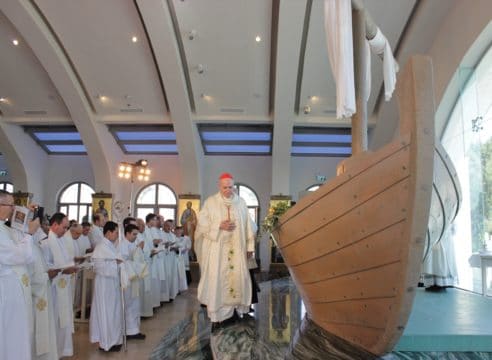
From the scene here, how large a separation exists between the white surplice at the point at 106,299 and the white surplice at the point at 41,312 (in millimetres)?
950

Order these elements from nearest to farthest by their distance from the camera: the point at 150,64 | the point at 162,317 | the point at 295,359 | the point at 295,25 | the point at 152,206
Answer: the point at 295,359
the point at 162,317
the point at 295,25
the point at 150,64
the point at 152,206

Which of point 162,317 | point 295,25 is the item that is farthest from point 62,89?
point 162,317

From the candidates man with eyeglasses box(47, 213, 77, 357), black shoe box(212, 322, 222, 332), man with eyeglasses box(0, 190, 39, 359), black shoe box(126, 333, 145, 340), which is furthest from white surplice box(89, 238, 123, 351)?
man with eyeglasses box(0, 190, 39, 359)

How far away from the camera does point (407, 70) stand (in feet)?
9.64

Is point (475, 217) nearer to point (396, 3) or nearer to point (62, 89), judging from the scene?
point (396, 3)

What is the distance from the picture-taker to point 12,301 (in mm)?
3498

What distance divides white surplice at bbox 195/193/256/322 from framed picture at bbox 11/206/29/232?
204 centimetres

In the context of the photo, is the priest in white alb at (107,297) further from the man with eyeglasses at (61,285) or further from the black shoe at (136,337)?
the black shoe at (136,337)

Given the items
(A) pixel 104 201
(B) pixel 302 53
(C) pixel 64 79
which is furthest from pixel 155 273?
(A) pixel 104 201

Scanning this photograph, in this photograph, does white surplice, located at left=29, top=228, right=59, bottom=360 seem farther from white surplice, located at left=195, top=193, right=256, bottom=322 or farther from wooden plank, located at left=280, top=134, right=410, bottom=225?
wooden plank, located at left=280, top=134, right=410, bottom=225

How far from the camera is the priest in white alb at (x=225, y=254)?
4.87 m

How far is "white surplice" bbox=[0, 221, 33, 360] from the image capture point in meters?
3.42

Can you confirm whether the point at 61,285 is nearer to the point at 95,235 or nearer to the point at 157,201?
the point at 95,235

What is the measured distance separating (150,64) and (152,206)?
6209mm
